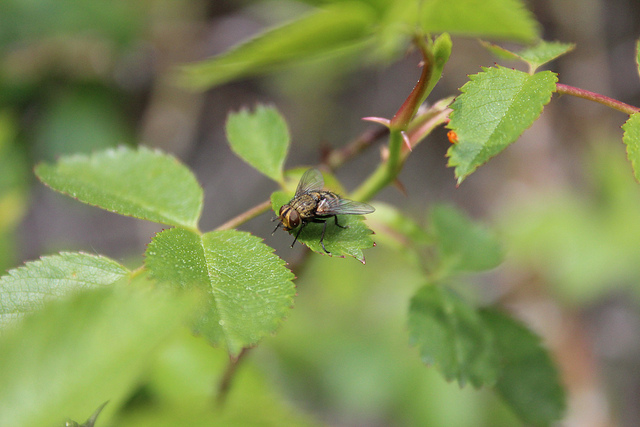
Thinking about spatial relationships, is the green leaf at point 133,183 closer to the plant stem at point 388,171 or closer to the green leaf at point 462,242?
the plant stem at point 388,171

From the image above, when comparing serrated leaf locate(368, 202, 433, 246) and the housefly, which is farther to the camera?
serrated leaf locate(368, 202, 433, 246)

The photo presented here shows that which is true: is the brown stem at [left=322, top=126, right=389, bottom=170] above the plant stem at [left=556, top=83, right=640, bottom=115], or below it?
below

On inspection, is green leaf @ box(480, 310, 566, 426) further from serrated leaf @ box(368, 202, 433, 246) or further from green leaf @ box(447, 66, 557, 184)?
green leaf @ box(447, 66, 557, 184)

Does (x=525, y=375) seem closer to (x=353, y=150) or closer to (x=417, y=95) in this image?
(x=353, y=150)

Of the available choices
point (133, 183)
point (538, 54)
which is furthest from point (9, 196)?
point (538, 54)

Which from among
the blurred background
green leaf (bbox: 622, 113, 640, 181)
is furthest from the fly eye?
the blurred background

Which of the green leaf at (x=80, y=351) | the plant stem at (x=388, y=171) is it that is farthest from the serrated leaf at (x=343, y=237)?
the green leaf at (x=80, y=351)

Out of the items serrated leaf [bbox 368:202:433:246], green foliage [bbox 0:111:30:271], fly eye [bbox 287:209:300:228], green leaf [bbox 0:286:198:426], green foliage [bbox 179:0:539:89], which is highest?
green foliage [bbox 179:0:539:89]
